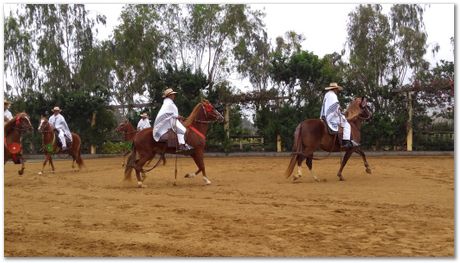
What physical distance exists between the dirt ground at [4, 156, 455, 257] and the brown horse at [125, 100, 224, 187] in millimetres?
440

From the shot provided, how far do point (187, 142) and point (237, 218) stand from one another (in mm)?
4603

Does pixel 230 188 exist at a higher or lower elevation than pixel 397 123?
lower

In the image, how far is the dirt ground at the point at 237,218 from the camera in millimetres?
5258

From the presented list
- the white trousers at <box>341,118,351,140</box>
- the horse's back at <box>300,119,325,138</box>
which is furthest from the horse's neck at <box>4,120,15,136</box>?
the white trousers at <box>341,118,351,140</box>

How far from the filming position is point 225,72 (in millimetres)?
31250

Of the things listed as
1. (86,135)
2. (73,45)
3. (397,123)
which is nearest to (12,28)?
(73,45)

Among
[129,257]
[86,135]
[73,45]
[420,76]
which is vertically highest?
[73,45]

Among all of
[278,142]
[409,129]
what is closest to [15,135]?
[278,142]

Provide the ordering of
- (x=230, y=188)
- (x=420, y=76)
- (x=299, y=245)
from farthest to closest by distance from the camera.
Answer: (x=420, y=76) → (x=230, y=188) → (x=299, y=245)

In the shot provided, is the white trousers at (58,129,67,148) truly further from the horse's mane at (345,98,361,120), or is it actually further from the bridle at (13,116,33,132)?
the horse's mane at (345,98,361,120)

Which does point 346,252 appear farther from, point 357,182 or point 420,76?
point 420,76

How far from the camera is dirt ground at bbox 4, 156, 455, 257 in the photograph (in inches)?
207

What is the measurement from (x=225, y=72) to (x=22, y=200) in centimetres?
2291

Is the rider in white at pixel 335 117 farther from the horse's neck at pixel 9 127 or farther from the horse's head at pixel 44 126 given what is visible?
the horse's head at pixel 44 126
